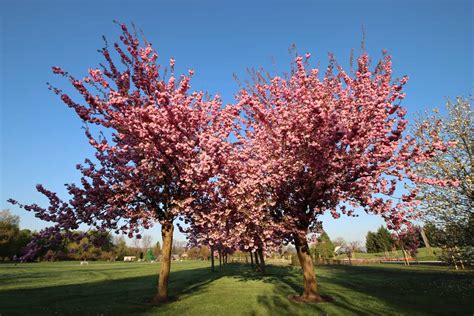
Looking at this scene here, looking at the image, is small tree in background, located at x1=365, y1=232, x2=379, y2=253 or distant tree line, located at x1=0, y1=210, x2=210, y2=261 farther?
small tree in background, located at x1=365, y1=232, x2=379, y2=253

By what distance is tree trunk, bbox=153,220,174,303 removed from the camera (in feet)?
51.8

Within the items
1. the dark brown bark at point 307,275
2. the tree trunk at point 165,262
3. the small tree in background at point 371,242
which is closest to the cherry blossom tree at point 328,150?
the dark brown bark at point 307,275

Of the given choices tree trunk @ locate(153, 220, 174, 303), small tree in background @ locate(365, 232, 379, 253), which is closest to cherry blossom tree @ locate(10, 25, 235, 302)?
tree trunk @ locate(153, 220, 174, 303)

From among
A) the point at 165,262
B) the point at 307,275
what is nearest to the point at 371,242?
the point at 307,275

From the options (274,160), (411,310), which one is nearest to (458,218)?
(411,310)

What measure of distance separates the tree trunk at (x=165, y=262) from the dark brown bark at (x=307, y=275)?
7.28 m

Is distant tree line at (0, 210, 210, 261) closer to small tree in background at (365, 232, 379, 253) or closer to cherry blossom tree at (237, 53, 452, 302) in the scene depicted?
cherry blossom tree at (237, 53, 452, 302)

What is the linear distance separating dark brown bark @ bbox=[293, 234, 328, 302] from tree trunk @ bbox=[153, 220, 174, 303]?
7.28m

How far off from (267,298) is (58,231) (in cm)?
1204

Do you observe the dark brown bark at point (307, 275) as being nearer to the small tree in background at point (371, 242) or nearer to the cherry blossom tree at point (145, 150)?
the cherry blossom tree at point (145, 150)

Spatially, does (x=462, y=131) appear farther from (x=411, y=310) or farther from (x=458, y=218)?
(x=411, y=310)

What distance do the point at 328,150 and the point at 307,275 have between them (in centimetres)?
725

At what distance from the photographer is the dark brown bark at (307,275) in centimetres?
1553

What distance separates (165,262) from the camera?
16125 mm
